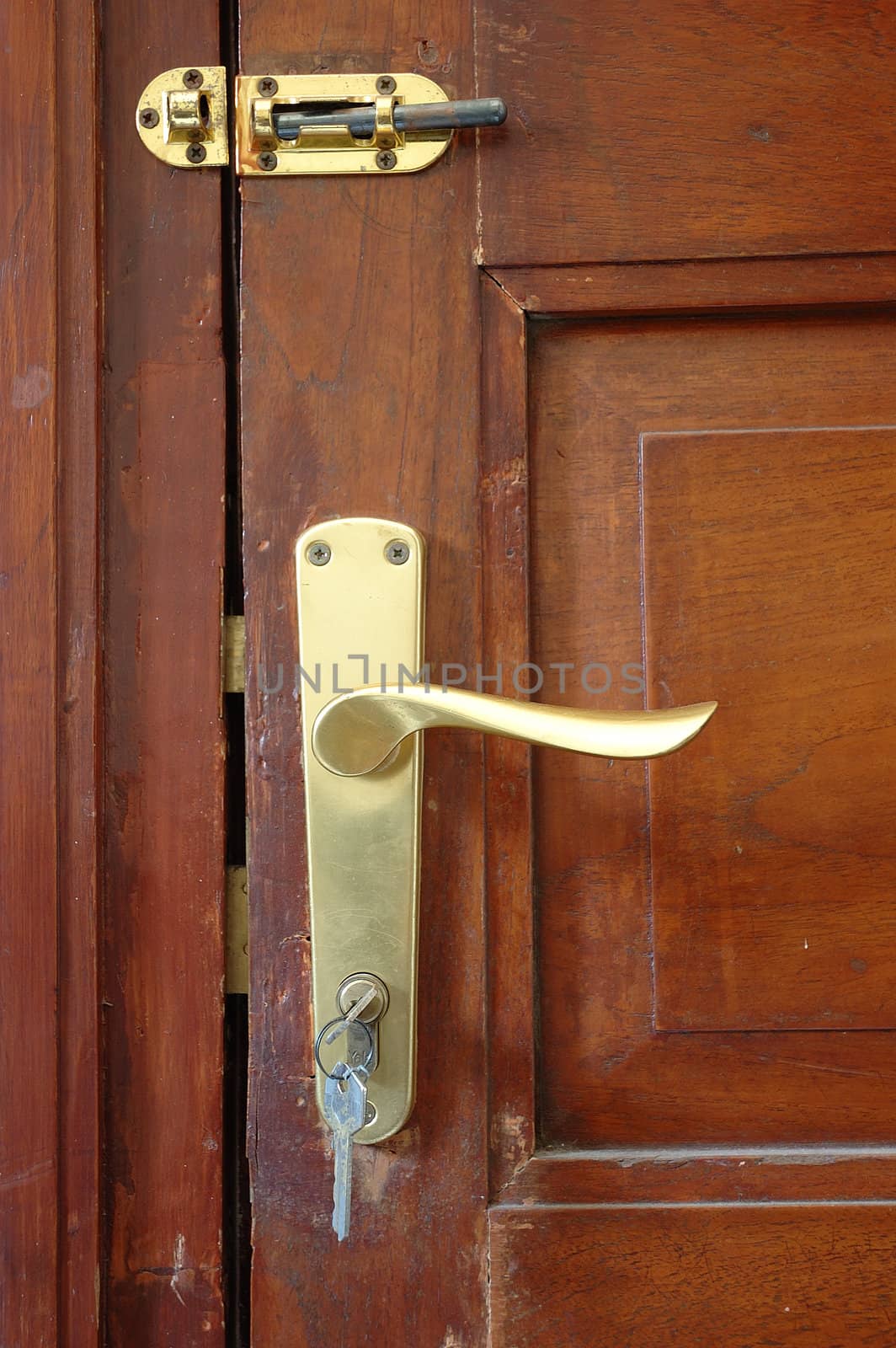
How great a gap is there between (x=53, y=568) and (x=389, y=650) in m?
Answer: 0.15

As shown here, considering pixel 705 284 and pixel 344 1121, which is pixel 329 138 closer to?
pixel 705 284

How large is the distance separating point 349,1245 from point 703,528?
1.08 ft

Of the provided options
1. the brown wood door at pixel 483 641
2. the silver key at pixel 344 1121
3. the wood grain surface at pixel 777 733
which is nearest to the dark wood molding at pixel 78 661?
the brown wood door at pixel 483 641

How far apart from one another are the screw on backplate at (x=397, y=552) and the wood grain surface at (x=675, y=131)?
13cm

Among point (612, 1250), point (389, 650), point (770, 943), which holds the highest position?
point (389, 650)

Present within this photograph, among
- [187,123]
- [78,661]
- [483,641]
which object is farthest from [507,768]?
[187,123]

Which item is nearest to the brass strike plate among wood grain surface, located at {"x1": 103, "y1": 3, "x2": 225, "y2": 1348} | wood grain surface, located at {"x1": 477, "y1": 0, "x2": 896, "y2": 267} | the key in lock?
wood grain surface, located at {"x1": 103, "y1": 3, "x2": 225, "y2": 1348}

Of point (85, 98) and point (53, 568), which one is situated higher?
point (85, 98)

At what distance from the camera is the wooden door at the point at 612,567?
42cm

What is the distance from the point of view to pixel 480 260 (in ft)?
1.40

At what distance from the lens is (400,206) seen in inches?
16.9

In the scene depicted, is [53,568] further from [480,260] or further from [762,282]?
[762,282]

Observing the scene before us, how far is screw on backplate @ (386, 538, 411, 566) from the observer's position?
417 mm

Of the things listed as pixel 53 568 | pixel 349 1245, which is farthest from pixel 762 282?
pixel 349 1245
